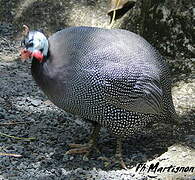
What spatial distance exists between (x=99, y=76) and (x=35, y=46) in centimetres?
50

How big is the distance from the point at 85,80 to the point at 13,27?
2.95 m

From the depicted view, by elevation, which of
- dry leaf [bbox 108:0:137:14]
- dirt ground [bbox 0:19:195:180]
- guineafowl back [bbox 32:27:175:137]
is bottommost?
dirt ground [bbox 0:19:195:180]

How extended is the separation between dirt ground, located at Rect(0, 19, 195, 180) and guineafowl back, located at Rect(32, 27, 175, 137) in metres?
0.31

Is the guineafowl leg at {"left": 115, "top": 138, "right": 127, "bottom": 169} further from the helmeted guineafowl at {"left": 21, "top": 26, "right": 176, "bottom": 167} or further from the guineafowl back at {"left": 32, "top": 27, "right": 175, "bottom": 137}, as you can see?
the guineafowl back at {"left": 32, "top": 27, "right": 175, "bottom": 137}

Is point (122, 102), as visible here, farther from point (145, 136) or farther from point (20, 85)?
point (20, 85)

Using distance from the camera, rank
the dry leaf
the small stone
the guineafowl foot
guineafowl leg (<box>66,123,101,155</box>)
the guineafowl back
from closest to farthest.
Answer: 1. the guineafowl back
2. the guineafowl foot
3. guineafowl leg (<box>66,123,101,155</box>)
4. the small stone
5. the dry leaf

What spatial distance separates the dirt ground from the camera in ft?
11.5

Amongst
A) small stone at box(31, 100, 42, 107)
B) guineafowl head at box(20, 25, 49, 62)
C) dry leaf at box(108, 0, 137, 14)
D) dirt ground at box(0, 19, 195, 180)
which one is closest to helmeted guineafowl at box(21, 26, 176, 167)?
guineafowl head at box(20, 25, 49, 62)

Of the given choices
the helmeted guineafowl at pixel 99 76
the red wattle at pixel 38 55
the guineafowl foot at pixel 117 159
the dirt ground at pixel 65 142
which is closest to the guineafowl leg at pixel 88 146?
the dirt ground at pixel 65 142

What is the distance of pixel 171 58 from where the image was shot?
16.1ft

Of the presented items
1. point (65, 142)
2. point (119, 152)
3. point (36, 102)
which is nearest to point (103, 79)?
point (119, 152)

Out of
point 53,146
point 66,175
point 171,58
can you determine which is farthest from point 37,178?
point 171,58

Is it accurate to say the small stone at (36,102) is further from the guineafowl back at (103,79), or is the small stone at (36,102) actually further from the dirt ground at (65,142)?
the guineafowl back at (103,79)

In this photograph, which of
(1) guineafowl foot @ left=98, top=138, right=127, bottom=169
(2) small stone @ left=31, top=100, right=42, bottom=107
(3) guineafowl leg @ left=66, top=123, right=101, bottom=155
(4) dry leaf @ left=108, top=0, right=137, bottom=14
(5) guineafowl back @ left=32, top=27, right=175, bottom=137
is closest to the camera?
(5) guineafowl back @ left=32, top=27, right=175, bottom=137
